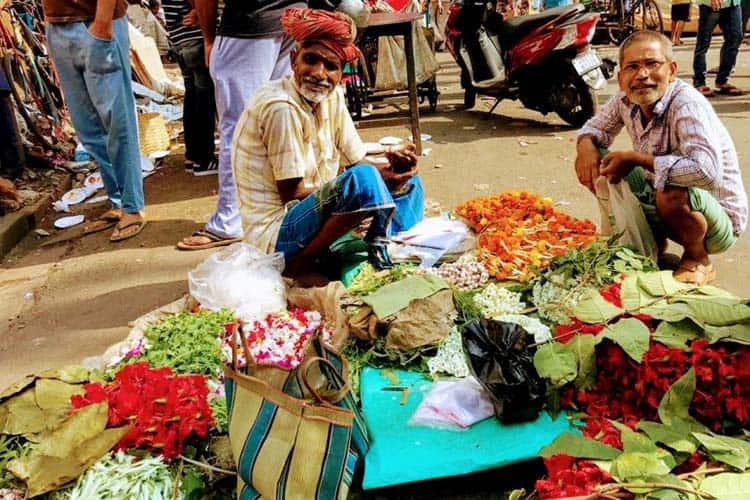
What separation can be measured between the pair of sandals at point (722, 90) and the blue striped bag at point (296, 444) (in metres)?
7.09

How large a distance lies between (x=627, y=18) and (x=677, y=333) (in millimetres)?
11429

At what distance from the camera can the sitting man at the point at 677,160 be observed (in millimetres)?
3045

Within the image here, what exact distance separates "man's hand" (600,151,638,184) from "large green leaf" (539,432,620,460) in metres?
1.65

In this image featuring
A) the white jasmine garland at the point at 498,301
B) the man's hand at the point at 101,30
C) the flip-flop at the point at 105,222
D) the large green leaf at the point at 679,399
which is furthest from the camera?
the flip-flop at the point at 105,222

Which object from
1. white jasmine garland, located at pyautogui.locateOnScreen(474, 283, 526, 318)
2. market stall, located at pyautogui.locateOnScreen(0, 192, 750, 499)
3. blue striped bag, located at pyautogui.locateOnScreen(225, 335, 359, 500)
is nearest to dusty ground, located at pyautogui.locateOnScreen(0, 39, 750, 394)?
market stall, located at pyautogui.locateOnScreen(0, 192, 750, 499)

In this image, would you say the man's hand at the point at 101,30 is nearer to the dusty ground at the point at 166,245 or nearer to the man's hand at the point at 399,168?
the dusty ground at the point at 166,245

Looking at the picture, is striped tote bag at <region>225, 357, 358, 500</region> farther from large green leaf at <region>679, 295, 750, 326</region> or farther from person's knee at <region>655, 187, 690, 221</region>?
person's knee at <region>655, 187, 690, 221</region>

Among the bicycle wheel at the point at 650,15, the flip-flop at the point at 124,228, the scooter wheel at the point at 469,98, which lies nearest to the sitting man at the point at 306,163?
the flip-flop at the point at 124,228

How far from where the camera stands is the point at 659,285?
2.67 m

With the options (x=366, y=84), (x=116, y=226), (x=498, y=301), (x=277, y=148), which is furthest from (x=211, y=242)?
(x=366, y=84)

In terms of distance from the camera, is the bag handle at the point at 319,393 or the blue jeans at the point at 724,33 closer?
the bag handle at the point at 319,393

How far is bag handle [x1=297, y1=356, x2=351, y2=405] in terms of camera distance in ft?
6.19

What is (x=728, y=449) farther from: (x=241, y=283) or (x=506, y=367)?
(x=241, y=283)

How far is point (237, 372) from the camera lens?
2.06 m
